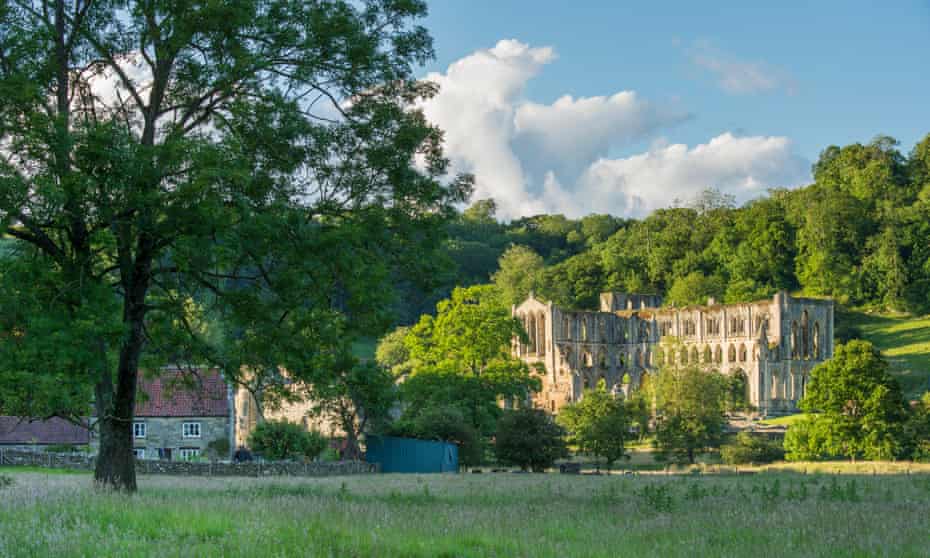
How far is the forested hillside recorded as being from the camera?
127875 mm

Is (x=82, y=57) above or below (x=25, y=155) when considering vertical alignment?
above

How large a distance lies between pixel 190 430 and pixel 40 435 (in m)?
7.51

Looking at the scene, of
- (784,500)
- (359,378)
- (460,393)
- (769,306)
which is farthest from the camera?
(769,306)

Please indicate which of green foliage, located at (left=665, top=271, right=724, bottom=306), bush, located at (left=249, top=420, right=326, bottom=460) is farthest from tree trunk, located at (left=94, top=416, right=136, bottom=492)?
green foliage, located at (left=665, top=271, right=724, bottom=306)

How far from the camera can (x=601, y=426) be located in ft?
182

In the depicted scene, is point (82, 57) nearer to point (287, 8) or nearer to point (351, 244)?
point (287, 8)

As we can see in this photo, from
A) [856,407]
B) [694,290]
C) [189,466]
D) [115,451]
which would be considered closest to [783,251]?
[694,290]

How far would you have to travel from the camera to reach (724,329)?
380 feet

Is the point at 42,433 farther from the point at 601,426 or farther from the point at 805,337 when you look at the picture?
the point at 805,337

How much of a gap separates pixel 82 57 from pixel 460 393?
42.7m

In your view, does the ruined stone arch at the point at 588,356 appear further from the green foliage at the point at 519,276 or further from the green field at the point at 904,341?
the green field at the point at 904,341

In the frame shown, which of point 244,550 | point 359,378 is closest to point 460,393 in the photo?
point 359,378

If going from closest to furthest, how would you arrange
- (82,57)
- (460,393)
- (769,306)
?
(82,57)
(460,393)
(769,306)

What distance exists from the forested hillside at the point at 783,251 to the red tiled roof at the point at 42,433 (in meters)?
68.2
